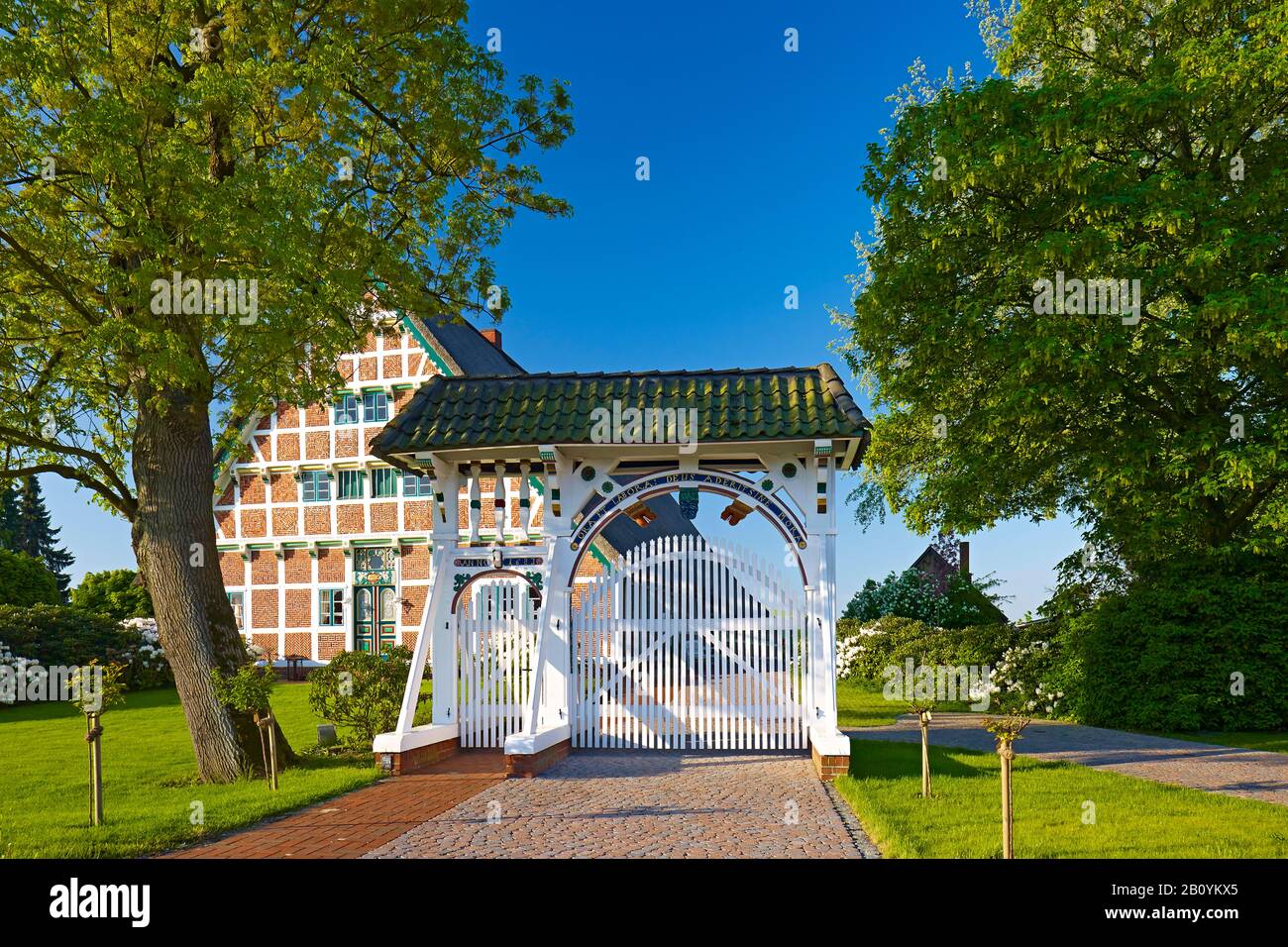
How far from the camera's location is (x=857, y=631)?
23.9 metres

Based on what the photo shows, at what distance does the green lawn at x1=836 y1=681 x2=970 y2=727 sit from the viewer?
15453 millimetres

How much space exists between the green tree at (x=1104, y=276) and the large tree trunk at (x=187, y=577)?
34.3 feet

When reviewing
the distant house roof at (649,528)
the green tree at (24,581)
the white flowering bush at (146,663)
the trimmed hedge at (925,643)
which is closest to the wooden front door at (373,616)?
the white flowering bush at (146,663)

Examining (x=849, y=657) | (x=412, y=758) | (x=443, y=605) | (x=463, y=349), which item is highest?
(x=463, y=349)

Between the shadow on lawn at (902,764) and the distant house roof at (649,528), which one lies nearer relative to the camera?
the shadow on lawn at (902,764)

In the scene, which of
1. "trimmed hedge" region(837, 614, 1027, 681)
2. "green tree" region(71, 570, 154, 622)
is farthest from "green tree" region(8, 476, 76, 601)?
"trimmed hedge" region(837, 614, 1027, 681)

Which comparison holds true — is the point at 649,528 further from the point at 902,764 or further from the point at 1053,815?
the point at 1053,815

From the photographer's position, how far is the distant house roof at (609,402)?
10781 mm

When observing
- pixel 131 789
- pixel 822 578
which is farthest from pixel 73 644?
pixel 822 578

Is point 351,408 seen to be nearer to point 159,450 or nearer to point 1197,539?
point 159,450

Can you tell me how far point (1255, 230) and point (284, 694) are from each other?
20762 mm

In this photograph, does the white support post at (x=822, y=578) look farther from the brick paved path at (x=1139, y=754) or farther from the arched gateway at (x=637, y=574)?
the brick paved path at (x=1139, y=754)

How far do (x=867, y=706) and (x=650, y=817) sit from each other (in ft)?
36.4

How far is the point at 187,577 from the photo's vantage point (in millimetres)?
10484
